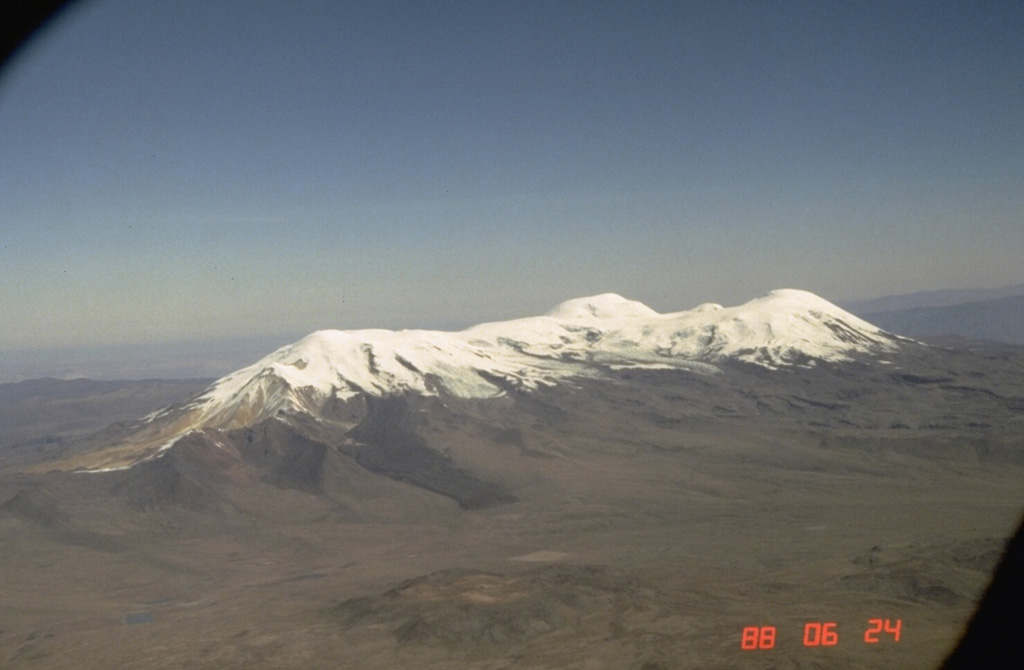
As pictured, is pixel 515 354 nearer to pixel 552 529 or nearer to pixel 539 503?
pixel 539 503

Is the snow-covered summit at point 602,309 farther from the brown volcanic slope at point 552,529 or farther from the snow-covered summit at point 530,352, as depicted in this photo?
the brown volcanic slope at point 552,529

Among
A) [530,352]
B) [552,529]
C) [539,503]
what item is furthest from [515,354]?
[552,529]

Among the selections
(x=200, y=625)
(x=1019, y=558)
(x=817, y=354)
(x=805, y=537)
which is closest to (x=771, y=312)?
(x=817, y=354)

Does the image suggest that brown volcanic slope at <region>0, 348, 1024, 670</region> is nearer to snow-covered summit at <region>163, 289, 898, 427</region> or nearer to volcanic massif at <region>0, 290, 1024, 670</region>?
volcanic massif at <region>0, 290, 1024, 670</region>

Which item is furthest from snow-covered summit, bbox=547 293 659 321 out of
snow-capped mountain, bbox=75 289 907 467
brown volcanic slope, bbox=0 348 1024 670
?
brown volcanic slope, bbox=0 348 1024 670

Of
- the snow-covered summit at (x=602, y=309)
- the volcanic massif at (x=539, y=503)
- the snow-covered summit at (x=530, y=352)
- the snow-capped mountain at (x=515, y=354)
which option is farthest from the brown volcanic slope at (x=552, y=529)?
the snow-covered summit at (x=602, y=309)
